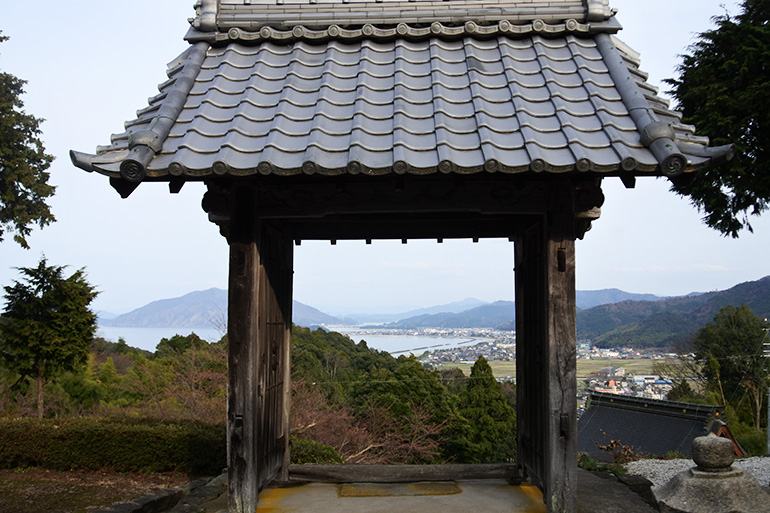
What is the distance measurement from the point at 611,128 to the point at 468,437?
21.2 metres

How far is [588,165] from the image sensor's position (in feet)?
9.89

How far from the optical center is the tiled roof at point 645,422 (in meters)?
17.8

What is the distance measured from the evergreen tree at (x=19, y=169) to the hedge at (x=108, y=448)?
436 inches

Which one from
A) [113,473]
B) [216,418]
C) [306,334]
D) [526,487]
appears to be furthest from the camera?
[306,334]

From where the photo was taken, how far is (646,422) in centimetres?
1948

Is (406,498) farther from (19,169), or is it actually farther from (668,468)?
(19,169)

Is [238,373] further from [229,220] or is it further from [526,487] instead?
[526,487]

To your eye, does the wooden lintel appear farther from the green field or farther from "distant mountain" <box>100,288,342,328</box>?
"distant mountain" <box>100,288,342,328</box>

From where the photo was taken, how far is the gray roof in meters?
3.06

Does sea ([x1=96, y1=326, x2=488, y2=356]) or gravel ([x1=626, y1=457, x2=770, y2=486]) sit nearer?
gravel ([x1=626, y1=457, x2=770, y2=486])

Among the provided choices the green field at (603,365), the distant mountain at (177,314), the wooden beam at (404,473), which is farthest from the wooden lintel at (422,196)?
the distant mountain at (177,314)

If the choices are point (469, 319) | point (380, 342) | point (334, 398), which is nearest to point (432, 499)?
point (334, 398)

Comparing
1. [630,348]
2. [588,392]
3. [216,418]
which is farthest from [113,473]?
[630,348]

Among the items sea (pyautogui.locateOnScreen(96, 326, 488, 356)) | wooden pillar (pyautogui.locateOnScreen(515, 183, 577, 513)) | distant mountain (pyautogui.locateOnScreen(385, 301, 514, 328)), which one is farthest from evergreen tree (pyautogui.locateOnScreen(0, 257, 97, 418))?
distant mountain (pyautogui.locateOnScreen(385, 301, 514, 328))
